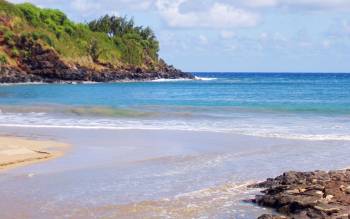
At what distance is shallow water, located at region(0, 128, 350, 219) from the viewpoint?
1081 cm

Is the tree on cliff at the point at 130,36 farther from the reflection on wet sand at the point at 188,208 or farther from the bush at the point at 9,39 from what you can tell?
the reflection on wet sand at the point at 188,208

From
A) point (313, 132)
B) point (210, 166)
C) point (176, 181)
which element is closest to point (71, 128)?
point (313, 132)

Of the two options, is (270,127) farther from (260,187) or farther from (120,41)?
(120,41)

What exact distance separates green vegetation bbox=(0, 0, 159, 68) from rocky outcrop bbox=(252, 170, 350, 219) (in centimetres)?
8783

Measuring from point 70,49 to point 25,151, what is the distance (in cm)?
9030

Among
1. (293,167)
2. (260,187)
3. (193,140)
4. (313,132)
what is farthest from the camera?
(313,132)

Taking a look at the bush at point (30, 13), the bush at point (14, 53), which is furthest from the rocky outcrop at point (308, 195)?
the bush at point (30, 13)

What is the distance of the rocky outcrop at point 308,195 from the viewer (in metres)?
9.94

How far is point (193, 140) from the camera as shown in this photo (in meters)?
21.3

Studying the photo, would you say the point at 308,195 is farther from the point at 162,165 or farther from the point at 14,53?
the point at 14,53

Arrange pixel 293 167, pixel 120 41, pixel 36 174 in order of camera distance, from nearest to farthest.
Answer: pixel 36 174
pixel 293 167
pixel 120 41

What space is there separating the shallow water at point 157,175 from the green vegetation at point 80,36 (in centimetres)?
8048

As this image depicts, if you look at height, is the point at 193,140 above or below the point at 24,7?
below

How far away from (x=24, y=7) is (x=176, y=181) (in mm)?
102472
